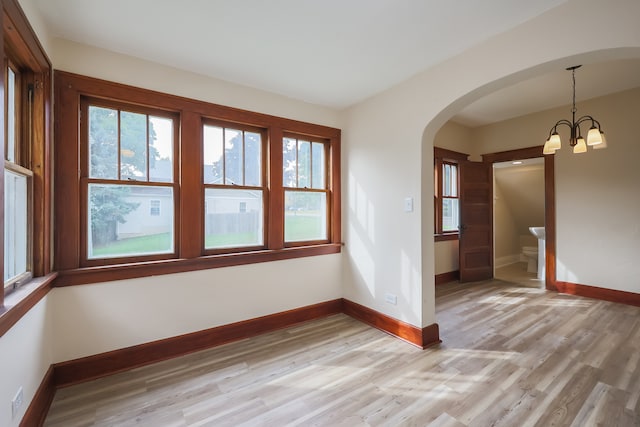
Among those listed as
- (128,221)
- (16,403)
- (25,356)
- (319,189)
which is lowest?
(16,403)

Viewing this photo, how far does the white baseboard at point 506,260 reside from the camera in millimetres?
6079

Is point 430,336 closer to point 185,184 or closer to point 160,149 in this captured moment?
point 185,184

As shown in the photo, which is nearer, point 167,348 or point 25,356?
point 25,356

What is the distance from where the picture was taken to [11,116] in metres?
1.64

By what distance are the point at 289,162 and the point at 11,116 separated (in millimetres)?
2193

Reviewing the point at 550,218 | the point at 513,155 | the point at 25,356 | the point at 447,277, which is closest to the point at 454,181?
the point at 513,155

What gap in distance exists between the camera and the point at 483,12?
1.83m

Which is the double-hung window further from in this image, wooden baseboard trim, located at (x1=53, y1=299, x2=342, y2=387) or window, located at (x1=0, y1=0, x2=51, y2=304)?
wooden baseboard trim, located at (x1=53, y1=299, x2=342, y2=387)

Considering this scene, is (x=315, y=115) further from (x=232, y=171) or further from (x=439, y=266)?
(x=439, y=266)

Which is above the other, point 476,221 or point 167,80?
point 167,80

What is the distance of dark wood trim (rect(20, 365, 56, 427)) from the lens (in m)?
1.55

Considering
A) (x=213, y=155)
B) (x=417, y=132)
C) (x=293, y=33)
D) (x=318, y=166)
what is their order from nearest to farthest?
1. (x=293, y=33)
2. (x=417, y=132)
3. (x=213, y=155)
4. (x=318, y=166)

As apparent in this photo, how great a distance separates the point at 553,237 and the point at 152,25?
18.3 ft

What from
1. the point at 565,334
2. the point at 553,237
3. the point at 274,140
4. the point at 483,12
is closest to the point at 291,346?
the point at 274,140
